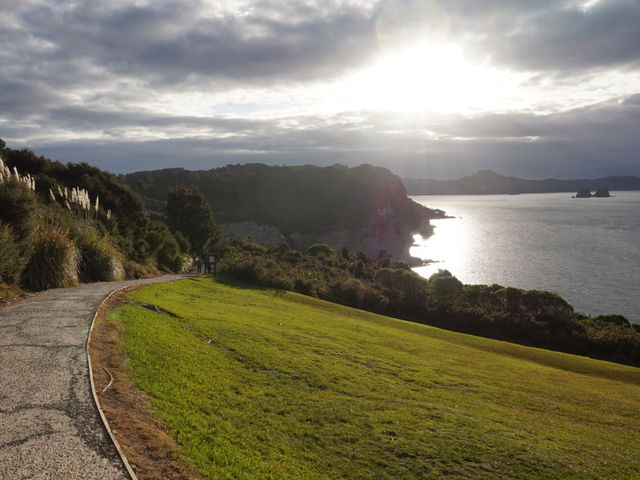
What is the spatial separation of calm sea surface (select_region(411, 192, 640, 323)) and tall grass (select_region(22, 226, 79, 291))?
173 feet

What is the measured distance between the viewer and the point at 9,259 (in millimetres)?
12320

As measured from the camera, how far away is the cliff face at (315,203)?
468 feet

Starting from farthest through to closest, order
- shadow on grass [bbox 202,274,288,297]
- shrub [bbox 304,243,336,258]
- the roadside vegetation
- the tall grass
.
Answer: shrub [bbox 304,243,336,258] < shadow on grass [bbox 202,274,288,297] < the tall grass < the roadside vegetation

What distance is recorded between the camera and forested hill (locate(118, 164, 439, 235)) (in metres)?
157

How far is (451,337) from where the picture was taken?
882 inches

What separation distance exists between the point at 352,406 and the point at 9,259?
10435mm

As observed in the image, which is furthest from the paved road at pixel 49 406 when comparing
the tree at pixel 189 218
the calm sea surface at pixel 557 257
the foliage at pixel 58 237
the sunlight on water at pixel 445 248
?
the sunlight on water at pixel 445 248

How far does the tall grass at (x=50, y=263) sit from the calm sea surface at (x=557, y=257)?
2073 inches

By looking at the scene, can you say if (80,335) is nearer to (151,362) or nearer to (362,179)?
(151,362)

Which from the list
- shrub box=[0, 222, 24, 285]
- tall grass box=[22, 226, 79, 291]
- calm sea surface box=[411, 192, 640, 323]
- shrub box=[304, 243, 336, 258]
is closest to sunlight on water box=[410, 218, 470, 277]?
calm sea surface box=[411, 192, 640, 323]

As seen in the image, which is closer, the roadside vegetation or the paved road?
the paved road

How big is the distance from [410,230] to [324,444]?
166m

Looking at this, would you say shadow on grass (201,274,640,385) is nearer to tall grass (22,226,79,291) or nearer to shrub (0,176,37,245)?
tall grass (22,226,79,291)

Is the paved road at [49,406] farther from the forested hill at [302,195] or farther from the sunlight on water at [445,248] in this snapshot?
the forested hill at [302,195]
